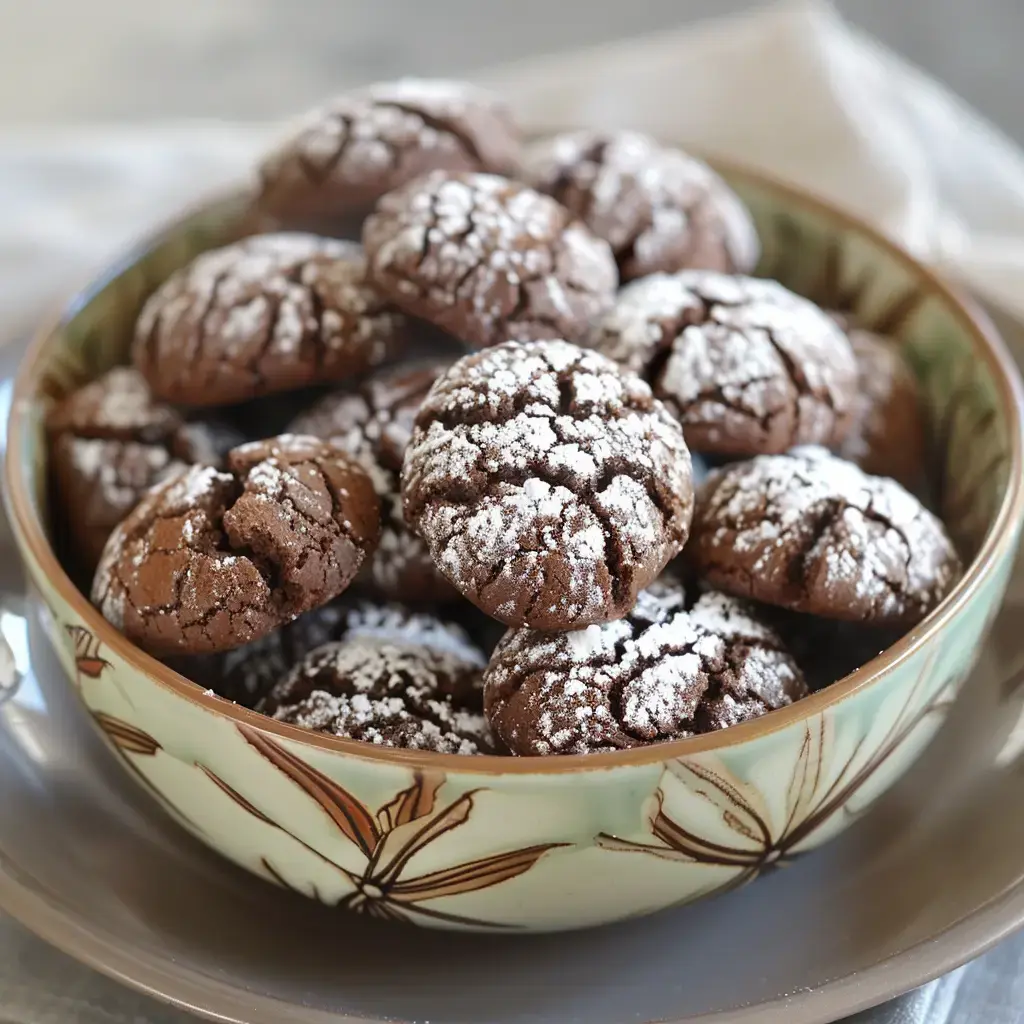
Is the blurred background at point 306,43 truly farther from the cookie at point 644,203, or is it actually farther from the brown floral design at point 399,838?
the brown floral design at point 399,838

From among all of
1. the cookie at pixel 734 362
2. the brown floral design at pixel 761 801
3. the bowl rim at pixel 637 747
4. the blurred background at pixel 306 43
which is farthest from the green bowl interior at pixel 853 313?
the blurred background at pixel 306 43

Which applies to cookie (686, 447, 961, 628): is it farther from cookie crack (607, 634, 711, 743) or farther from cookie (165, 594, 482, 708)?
cookie (165, 594, 482, 708)

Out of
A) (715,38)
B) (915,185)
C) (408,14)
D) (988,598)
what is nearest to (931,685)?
(988,598)

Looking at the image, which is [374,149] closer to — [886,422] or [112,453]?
[112,453]

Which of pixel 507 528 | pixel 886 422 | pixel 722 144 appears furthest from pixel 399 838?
pixel 722 144

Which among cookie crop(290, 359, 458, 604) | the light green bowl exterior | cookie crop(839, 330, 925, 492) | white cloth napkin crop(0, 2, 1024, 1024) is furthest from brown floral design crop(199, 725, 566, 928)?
white cloth napkin crop(0, 2, 1024, 1024)

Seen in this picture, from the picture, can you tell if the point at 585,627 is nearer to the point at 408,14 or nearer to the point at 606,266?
the point at 606,266
